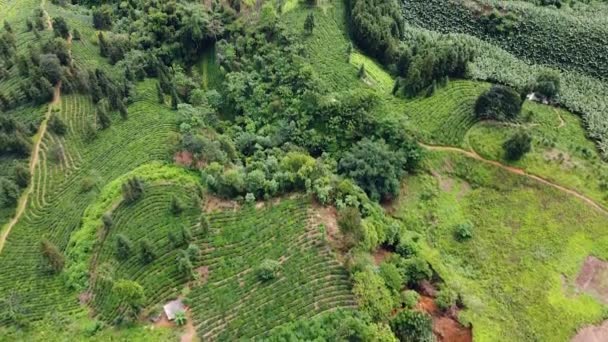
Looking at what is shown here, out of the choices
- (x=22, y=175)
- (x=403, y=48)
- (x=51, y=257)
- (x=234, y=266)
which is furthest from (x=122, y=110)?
(x=403, y=48)

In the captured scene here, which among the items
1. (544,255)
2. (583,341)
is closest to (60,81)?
(544,255)

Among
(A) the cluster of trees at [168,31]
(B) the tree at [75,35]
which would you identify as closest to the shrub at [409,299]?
(A) the cluster of trees at [168,31]

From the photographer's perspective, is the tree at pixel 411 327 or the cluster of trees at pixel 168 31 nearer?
the tree at pixel 411 327

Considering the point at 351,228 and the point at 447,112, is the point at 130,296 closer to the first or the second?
the point at 351,228

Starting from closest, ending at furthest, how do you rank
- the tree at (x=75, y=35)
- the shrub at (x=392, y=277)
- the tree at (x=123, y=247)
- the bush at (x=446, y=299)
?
the shrub at (x=392, y=277) → the bush at (x=446, y=299) → the tree at (x=123, y=247) → the tree at (x=75, y=35)

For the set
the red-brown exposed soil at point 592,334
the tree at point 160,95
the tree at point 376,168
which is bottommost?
the tree at point 160,95

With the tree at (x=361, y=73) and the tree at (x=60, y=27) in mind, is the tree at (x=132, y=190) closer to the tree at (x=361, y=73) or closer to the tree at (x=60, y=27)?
the tree at (x=361, y=73)

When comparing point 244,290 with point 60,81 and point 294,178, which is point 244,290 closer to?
point 294,178
